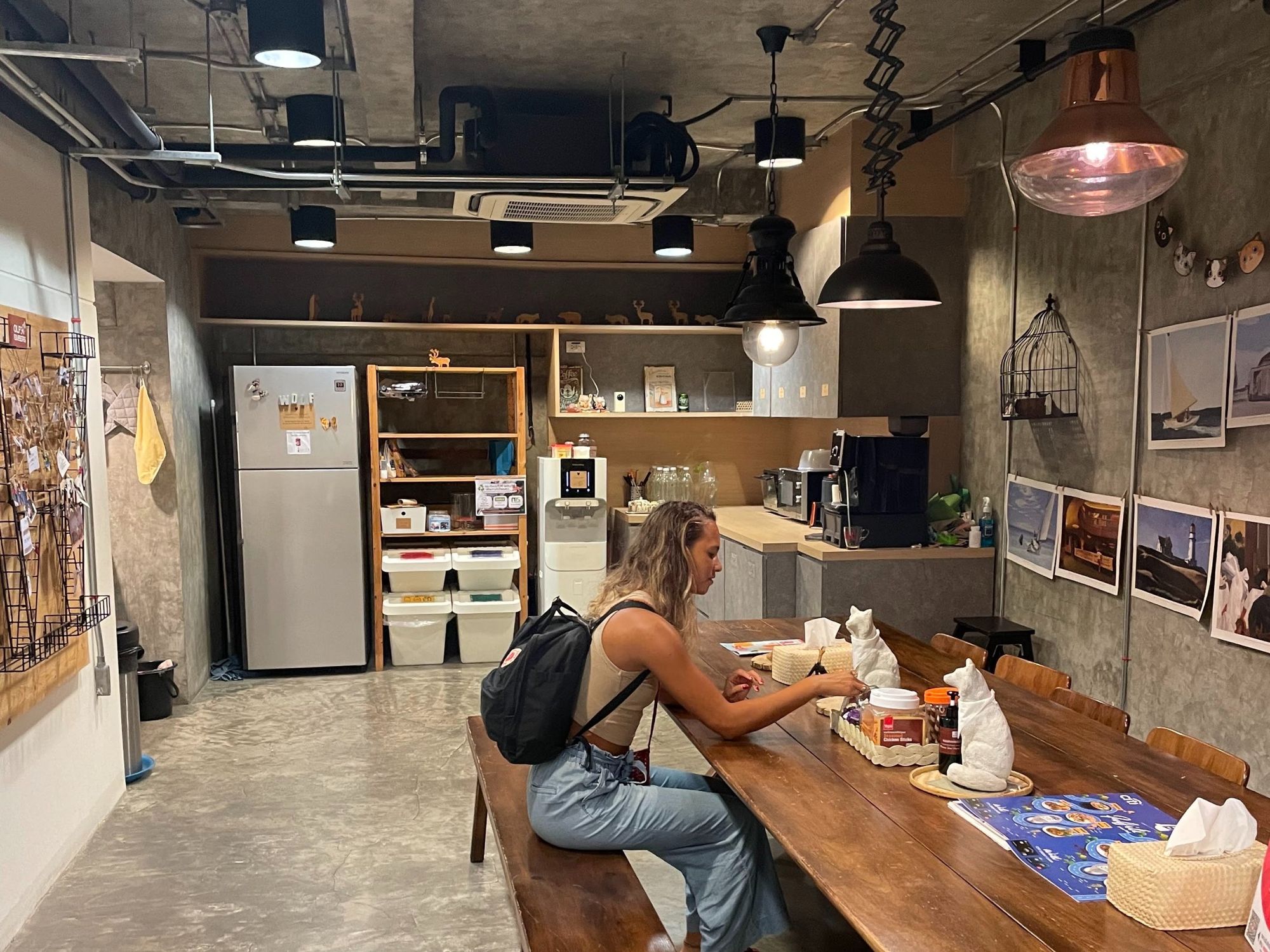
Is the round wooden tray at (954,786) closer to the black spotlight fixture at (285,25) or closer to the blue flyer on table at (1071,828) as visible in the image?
the blue flyer on table at (1071,828)

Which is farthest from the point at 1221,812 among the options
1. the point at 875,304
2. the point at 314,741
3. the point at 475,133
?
the point at 314,741

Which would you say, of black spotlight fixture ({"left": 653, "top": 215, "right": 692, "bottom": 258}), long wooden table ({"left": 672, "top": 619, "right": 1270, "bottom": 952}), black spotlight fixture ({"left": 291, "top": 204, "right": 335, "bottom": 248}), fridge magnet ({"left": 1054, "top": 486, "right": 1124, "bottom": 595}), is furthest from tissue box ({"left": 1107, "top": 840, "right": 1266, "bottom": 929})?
black spotlight fixture ({"left": 291, "top": 204, "right": 335, "bottom": 248})

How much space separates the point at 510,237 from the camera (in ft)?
18.3

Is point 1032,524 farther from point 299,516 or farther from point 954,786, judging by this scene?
point 299,516

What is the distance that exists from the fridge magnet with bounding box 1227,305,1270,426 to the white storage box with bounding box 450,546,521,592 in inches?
168

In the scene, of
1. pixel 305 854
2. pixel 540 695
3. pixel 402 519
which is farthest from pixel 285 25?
pixel 402 519

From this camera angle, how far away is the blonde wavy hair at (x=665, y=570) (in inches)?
105

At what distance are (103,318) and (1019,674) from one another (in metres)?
4.79

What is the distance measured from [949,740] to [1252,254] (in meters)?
2.04

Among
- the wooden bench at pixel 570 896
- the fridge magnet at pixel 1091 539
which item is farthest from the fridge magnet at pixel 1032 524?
the wooden bench at pixel 570 896

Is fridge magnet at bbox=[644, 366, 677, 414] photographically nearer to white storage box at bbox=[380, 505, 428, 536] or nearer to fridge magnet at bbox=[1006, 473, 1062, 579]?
white storage box at bbox=[380, 505, 428, 536]

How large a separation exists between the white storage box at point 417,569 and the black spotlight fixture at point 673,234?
2.36 metres

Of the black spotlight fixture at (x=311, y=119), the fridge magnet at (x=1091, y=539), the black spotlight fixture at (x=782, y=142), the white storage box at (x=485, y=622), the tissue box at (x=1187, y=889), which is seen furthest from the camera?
the white storage box at (x=485, y=622)

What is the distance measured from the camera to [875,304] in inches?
137
